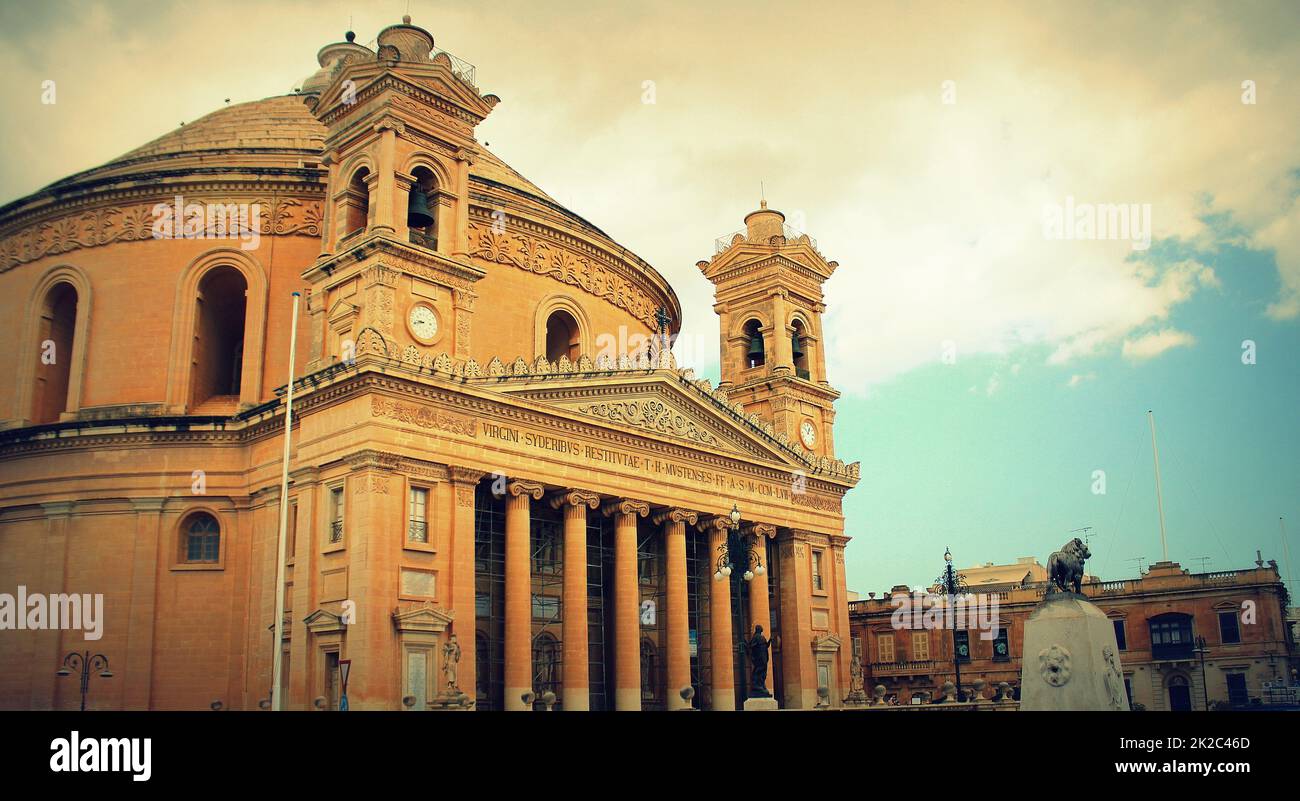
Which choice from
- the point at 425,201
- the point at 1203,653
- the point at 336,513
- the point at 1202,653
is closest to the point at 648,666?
the point at 336,513

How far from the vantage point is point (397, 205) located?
36.2 metres

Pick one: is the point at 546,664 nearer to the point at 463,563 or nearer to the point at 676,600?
the point at 676,600

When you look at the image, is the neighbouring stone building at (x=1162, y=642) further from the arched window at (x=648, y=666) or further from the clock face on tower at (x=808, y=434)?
the arched window at (x=648, y=666)

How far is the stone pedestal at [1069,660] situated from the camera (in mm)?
22969

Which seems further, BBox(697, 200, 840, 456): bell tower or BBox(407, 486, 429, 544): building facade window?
BBox(697, 200, 840, 456): bell tower

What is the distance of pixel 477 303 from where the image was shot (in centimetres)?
4272

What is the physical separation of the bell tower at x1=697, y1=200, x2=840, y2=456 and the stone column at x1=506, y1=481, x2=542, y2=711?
701 inches

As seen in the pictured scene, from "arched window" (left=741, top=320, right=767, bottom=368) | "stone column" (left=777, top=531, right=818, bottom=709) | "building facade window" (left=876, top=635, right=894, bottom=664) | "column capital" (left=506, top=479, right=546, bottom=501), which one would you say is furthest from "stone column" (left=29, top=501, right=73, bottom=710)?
"building facade window" (left=876, top=635, right=894, bottom=664)

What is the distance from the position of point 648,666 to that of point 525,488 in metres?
10.3

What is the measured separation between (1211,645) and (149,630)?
51858 millimetres

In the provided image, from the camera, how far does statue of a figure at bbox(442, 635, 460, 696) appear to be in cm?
3281

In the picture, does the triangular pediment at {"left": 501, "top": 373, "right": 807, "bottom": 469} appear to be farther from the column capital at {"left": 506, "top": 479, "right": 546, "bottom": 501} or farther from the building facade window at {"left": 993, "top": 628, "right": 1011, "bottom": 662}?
the building facade window at {"left": 993, "top": 628, "right": 1011, "bottom": 662}

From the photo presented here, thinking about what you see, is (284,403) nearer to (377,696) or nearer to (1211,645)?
(377,696)
